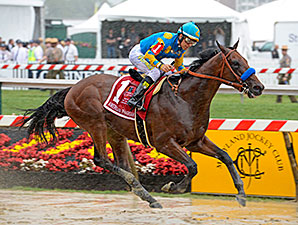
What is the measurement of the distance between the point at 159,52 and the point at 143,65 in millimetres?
363

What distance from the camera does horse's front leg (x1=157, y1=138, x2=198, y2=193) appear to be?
5848mm

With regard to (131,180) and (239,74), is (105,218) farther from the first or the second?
(239,74)

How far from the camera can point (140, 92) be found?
609cm

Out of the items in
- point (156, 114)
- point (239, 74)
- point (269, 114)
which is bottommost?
point (269, 114)

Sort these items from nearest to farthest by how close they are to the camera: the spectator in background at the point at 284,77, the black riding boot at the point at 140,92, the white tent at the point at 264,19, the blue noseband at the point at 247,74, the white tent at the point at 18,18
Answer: the blue noseband at the point at 247,74 < the black riding boot at the point at 140,92 < the spectator in background at the point at 284,77 < the white tent at the point at 18,18 < the white tent at the point at 264,19

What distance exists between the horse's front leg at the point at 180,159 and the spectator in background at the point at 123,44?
12376 millimetres

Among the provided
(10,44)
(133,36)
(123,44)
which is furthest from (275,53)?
(10,44)

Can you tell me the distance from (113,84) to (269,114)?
7.00m

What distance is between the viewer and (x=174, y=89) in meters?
6.00

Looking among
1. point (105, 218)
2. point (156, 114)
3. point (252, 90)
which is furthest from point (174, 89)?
point (105, 218)

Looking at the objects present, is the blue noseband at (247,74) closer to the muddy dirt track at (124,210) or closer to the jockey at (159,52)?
the jockey at (159,52)

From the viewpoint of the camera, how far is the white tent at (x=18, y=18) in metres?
20.7

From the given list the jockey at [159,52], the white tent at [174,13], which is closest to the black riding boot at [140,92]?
the jockey at [159,52]

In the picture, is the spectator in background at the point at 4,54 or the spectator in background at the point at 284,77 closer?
the spectator in background at the point at 284,77
